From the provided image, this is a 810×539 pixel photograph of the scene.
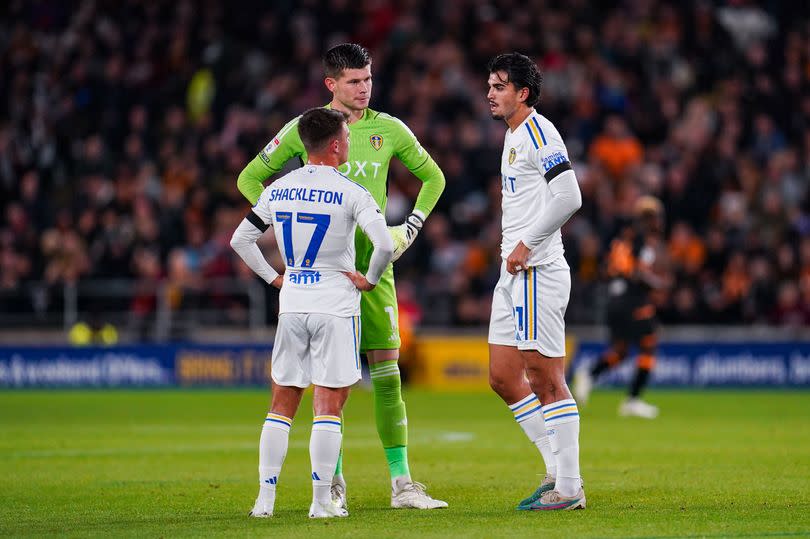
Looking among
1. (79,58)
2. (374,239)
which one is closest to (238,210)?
(79,58)

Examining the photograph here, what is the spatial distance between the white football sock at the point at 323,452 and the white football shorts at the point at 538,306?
1263 millimetres

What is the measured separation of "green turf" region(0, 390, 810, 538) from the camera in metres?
7.59

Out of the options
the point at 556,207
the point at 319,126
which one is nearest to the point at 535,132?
the point at 556,207

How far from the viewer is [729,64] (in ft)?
84.4

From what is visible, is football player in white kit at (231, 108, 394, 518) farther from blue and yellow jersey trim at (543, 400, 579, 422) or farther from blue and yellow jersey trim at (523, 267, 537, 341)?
blue and yellow jersey trim at (543, 400, 579, 422)

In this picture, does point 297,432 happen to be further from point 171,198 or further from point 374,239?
point 171,198

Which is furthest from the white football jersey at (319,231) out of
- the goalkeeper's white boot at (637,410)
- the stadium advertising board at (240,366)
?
the stadium advertising board at (240,366)

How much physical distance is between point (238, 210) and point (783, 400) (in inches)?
379

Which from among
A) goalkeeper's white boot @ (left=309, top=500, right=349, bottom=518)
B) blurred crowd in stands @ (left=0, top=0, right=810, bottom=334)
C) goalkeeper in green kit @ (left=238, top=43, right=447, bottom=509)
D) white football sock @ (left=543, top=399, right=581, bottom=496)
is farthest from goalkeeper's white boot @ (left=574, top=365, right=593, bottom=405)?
goalkeeper's white boot @ (left=309, top=500, right=349, bottom=518)

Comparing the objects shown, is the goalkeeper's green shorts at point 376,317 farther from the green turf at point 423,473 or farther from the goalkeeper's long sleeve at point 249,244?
the green turf at point 423,473

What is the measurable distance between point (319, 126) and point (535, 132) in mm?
1323

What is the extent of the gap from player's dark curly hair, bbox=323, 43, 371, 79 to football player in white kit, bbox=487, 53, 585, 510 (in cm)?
83

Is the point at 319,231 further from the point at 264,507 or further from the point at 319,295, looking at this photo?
the point at 264,507

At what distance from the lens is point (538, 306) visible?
8273mm
